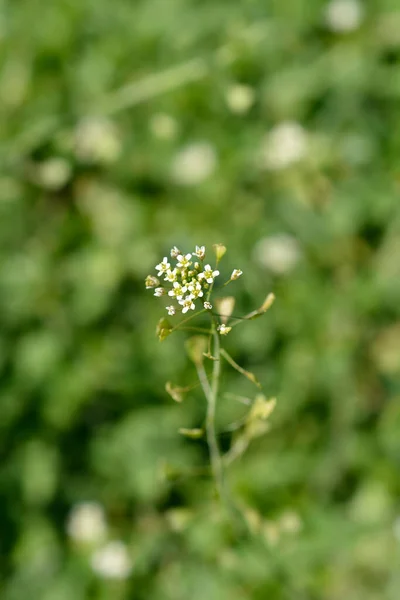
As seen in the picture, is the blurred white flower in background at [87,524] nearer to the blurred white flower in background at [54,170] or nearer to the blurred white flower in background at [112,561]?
the blurred white flower in background at [112,561]

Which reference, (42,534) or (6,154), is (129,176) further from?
(42,534)

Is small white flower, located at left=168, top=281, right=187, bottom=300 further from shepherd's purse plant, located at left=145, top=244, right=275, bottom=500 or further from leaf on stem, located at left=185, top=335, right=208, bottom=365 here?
leaf on stem, located at left=185, top=335, right=208, bottom=365

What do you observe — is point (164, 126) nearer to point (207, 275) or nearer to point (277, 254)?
point (277, 254)

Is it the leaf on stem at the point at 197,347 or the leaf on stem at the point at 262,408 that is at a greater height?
the leaf on stem at the point at 197,347

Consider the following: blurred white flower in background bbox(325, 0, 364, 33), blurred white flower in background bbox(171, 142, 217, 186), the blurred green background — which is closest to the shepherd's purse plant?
the blurred green background

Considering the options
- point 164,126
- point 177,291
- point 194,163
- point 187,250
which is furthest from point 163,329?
point 194,163

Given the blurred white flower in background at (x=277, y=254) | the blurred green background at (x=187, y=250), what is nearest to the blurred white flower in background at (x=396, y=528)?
the blurred green background at (x=187, y=250)
